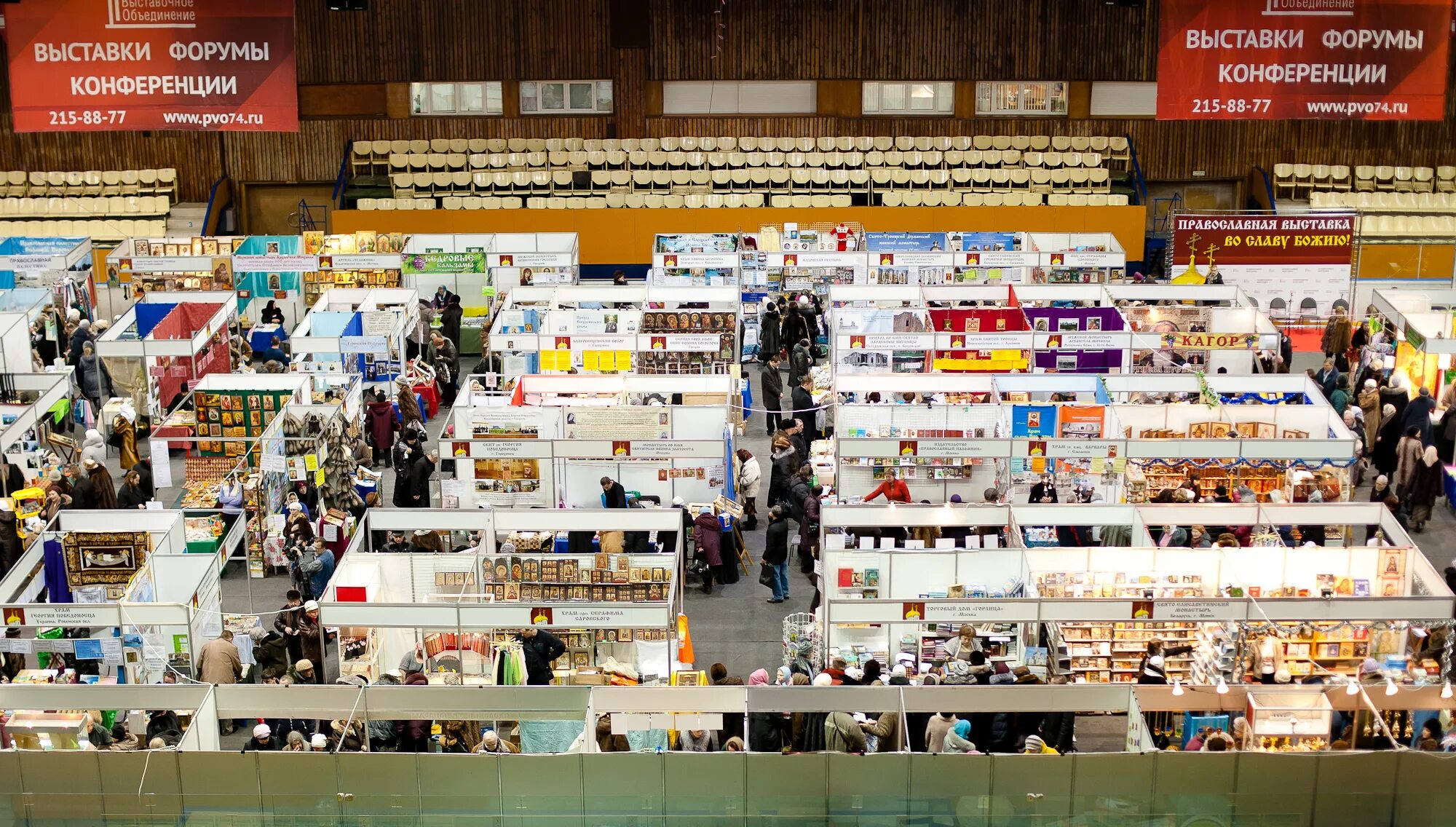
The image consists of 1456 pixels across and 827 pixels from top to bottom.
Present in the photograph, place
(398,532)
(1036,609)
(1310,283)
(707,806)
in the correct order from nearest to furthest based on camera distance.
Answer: (707,806), (1036,609), (398,532), (1310,283)

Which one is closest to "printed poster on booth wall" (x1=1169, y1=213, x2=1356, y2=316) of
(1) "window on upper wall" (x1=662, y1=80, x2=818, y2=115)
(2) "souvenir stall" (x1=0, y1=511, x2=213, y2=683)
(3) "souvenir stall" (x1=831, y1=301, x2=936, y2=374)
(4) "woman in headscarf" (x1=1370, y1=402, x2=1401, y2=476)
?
(3) "souvenir stall" (x1=831, y1=301, x2=936, y2=374)

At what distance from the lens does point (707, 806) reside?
38.0ft

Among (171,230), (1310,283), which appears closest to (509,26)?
(171,230)

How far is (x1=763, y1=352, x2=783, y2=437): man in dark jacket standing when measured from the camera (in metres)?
21.6

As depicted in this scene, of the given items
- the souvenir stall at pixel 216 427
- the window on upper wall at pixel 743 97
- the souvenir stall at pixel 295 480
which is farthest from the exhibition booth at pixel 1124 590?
the window on upper wall at pixel 743 97

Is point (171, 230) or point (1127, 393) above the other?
point (171, 230)

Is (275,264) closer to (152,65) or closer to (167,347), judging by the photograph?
(167,347)

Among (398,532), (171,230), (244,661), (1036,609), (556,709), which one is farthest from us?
(171,230)

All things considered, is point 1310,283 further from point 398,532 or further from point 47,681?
point 47,681

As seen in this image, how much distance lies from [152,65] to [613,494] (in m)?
9.72

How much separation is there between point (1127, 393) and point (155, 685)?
11557 millimetres

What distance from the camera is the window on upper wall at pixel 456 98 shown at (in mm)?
32562

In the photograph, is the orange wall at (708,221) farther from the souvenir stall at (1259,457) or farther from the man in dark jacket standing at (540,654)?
the man in dark jacket standing at (540,654)

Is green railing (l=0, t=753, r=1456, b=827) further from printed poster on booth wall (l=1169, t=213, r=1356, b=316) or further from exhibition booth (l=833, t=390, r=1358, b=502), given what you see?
printed poster on booth wall (l=1169, t=213, r=1356, b=316)
